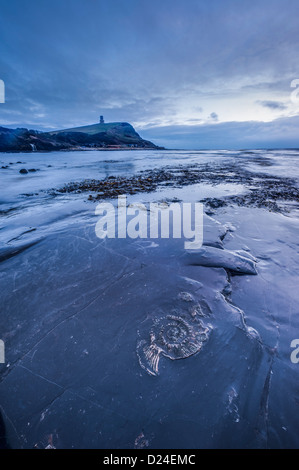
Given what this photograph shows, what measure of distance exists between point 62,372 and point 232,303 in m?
2.06

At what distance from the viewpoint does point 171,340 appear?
6.44 ft

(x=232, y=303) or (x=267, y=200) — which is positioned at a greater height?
(x=267, y=200)

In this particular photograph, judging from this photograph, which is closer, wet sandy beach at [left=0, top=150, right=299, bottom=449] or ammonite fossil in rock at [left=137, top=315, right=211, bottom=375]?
wet sandy beach at [left=0, top=150, right=299, bottom=449]

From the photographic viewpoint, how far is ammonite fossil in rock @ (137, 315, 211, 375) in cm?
183

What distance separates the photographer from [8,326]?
7.13ft

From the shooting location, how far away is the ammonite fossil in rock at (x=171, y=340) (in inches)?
72.1

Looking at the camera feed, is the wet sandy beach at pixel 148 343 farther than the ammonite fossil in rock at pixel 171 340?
No

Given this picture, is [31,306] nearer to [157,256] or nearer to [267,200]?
[157,256]

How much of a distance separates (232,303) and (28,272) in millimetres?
3133

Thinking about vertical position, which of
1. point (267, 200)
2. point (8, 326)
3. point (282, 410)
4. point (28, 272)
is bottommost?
point (282, 410)
